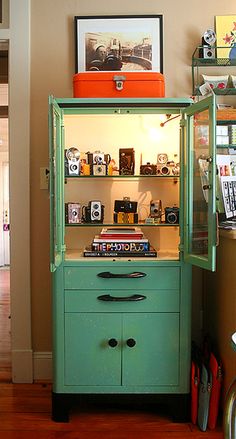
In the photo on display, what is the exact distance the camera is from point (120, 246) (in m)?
2.40

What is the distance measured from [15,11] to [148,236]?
1.60 metres

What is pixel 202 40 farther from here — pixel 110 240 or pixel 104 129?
pixel 110 240

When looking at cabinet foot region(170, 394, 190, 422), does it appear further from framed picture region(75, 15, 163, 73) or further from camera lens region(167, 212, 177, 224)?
framed picture region(75, 15, 163, 73)

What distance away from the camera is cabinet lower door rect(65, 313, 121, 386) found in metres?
2.30

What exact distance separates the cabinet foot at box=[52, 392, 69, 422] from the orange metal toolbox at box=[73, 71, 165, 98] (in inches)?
63.2

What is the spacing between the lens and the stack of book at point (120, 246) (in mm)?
2381

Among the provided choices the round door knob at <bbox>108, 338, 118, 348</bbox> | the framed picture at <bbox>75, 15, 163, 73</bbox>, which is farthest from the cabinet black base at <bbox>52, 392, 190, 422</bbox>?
the framed picture at <bbox>75, 15, 163, 73</bbox>

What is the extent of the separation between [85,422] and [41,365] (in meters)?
0.58

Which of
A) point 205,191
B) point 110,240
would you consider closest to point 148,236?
point 110,240

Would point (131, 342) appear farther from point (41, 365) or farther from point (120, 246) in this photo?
point (41, 365)

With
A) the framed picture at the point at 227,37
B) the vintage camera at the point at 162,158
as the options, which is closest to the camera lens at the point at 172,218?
the vintage camera at the point at 162,158

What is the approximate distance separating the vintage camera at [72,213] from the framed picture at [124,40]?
0.87 metres

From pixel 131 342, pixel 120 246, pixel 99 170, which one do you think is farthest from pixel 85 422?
pixel 99 170

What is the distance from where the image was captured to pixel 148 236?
272cm
